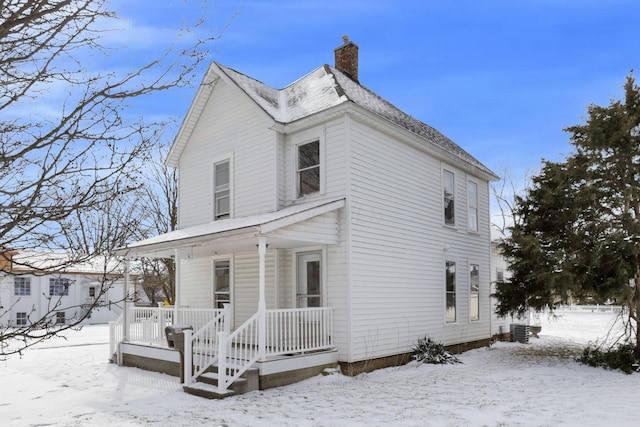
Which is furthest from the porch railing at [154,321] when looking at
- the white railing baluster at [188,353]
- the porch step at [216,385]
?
the porch step at [216,385]

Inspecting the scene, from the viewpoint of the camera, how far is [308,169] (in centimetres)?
1241

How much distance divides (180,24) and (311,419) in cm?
593

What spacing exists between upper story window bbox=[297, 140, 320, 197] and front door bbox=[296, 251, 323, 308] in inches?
62.2

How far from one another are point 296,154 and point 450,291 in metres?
6.54

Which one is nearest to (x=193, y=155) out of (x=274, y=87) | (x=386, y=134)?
(x=274, y=87)

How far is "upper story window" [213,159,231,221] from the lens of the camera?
14.1 metres

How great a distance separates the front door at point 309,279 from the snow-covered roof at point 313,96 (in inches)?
134

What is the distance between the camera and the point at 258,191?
42.5ft

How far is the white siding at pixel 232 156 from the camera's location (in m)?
12.8

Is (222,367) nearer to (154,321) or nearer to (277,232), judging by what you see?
(277,232)

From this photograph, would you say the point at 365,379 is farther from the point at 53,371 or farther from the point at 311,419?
the point at 53,371

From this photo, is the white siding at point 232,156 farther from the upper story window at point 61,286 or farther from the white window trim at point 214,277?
the upper story window at point 61,286

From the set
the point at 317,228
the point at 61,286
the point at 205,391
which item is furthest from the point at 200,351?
the point at 61,286

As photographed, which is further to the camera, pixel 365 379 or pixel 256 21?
pixel 365 379
